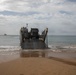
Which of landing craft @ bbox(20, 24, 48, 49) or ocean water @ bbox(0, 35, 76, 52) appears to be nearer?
landing craft @ bbox(20, 24, 48, 49)

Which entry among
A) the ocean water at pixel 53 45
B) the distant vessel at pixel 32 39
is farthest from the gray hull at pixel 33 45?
the ocean water at pixel 53 45

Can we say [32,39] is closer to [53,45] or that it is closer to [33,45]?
[33,45]

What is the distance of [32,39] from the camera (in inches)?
1270

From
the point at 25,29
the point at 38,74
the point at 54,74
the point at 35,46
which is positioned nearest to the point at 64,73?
the point at 54,74

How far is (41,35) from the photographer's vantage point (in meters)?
33.7

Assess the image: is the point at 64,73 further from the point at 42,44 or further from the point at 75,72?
the point at 42,44

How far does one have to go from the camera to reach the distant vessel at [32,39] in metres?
31.9

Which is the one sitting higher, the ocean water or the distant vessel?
the distant vessel

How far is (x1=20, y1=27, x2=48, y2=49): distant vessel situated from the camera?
3188 cm

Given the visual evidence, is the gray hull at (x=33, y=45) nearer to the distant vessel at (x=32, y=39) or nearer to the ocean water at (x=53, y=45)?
the distant vessel at (x=32, y=39)

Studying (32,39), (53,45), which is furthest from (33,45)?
(53,45)

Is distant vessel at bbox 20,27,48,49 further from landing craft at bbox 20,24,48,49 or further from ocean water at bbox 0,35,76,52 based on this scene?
ocean water at bbox 0,35,76,52

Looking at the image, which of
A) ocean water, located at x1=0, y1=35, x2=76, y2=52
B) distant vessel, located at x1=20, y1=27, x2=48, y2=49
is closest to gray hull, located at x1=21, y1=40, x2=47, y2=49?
distant vessel, located at x1=20, y1=27, x2=48, y2=49

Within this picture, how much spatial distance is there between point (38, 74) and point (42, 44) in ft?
71.4
